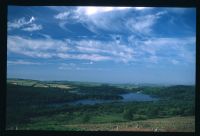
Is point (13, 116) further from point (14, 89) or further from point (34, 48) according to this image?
point (34, 48)
